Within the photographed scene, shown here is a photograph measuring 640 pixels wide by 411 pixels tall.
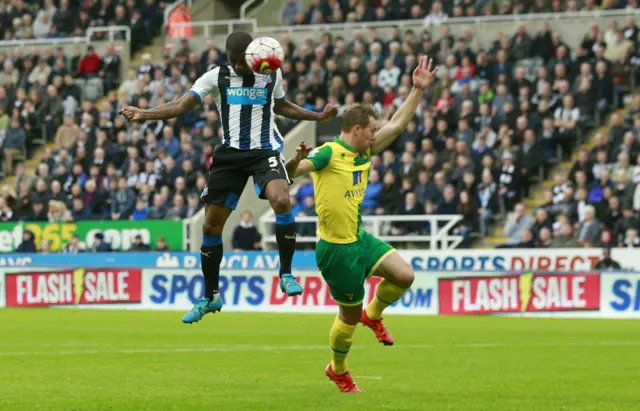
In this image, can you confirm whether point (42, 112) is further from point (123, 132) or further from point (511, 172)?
point (511, 172)

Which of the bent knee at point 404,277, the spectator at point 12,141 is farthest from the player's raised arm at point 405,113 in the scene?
the spectator at point 12,141

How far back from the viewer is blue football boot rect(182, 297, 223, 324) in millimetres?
11859

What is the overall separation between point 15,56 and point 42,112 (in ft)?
9.70

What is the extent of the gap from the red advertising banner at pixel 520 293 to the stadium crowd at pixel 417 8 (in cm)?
943

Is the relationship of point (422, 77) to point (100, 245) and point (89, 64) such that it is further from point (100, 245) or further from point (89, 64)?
point (89, 64)

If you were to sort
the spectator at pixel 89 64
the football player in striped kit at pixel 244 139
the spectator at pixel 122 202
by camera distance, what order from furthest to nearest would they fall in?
the spectator at pixel 89 64, the spectator at pixel 122 202, the football player in striped kit at pixel 244 139

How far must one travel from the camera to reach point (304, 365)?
15203 mm

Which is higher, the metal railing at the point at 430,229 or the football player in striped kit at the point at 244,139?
the football player in striped kit at the point at 244,139

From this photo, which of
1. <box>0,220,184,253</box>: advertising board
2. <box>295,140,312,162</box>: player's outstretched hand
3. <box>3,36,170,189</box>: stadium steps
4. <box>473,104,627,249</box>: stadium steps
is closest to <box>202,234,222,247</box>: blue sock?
<box>295,140,312,162</box>: player's outstretched hand

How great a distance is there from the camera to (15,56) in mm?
38719

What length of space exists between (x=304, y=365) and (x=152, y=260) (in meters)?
15.7

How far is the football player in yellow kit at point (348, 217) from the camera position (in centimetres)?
1178

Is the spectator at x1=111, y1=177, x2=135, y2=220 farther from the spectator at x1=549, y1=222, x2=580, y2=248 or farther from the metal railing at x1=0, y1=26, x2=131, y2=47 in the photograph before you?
the spectator at x1=549, y1=222, x2=580, y2=248

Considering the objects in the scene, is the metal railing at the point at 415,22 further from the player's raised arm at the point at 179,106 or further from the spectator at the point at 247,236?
the player's raised arm at the point at 179,106
